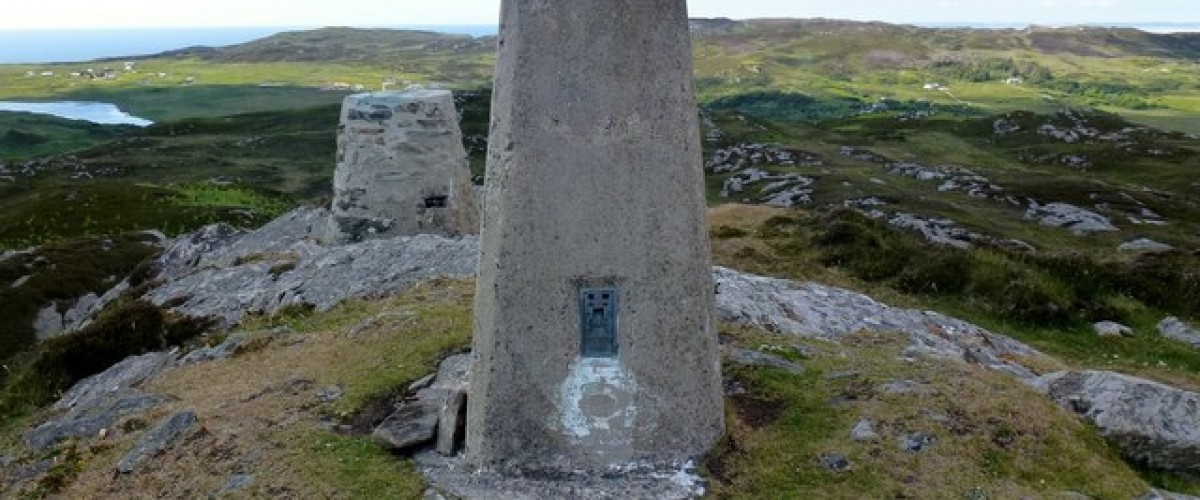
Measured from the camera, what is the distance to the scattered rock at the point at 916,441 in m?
11.8

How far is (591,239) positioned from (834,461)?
4166mm

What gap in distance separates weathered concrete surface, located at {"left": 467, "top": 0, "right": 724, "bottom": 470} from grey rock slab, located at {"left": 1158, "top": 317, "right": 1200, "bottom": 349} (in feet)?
57.9

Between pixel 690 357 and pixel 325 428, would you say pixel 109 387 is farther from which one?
pixel 690 357

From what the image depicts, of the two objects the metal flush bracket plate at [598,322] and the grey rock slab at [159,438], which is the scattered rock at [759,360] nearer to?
the metal flush bracket plate at [598,322]

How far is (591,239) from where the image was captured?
414 inches

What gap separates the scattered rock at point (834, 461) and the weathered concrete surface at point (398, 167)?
1774 cm

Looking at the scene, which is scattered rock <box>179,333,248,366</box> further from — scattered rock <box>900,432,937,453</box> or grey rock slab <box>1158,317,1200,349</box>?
grey rock slab <box>1158,317,1200,349</box>

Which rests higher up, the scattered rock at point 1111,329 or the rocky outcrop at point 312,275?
the rocky outcrop at point 312,275

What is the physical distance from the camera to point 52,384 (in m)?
20.8

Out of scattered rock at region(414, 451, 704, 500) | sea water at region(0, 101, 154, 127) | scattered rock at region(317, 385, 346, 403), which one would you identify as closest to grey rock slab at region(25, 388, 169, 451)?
scattered rock at region(317, 385, 346, 403)

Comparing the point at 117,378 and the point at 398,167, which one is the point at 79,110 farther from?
the point at 117,378

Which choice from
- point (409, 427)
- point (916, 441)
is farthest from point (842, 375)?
point (409, 427)

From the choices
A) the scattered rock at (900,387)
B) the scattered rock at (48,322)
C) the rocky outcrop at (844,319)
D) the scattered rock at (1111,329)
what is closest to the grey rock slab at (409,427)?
the scattered rock at (900,387)

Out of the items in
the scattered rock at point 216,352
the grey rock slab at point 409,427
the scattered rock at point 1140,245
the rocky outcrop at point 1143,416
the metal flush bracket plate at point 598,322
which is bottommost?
the scattered rock at point 1140,245
